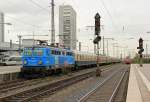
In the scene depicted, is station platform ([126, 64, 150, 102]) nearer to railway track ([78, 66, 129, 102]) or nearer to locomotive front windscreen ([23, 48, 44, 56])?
railway track ([78, 66, 129, 102])

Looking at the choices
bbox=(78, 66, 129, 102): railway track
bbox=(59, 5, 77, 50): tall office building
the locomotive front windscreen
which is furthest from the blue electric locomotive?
bbox=(59, 5, 77, 50): tall office building

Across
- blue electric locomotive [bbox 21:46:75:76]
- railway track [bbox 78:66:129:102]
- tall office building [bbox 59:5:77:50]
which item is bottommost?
railway track [bbox 78:66:129:102]

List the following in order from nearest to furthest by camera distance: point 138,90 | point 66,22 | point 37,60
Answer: point 138,90 → point 37,60 → point 66,22

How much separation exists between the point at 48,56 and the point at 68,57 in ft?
31.9

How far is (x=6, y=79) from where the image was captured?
30609mm

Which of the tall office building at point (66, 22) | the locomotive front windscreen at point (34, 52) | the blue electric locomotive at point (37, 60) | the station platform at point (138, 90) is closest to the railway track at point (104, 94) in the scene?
the station platform at point (138, 90)

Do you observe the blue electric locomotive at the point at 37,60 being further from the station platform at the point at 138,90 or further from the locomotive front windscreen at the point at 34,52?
the station platform at the point at 138,90

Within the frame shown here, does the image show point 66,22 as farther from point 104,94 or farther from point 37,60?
point 104,94

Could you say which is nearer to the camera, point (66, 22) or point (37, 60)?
point (37, 60)

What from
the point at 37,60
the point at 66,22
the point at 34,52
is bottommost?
the point at 37,60

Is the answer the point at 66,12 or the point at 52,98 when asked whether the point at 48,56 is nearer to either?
the point at 52,98

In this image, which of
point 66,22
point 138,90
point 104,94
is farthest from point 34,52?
point 66,22

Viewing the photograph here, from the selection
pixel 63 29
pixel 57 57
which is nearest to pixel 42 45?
pixel 57 57

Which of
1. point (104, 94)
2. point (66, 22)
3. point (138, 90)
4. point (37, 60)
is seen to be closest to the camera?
point (104, 94)
